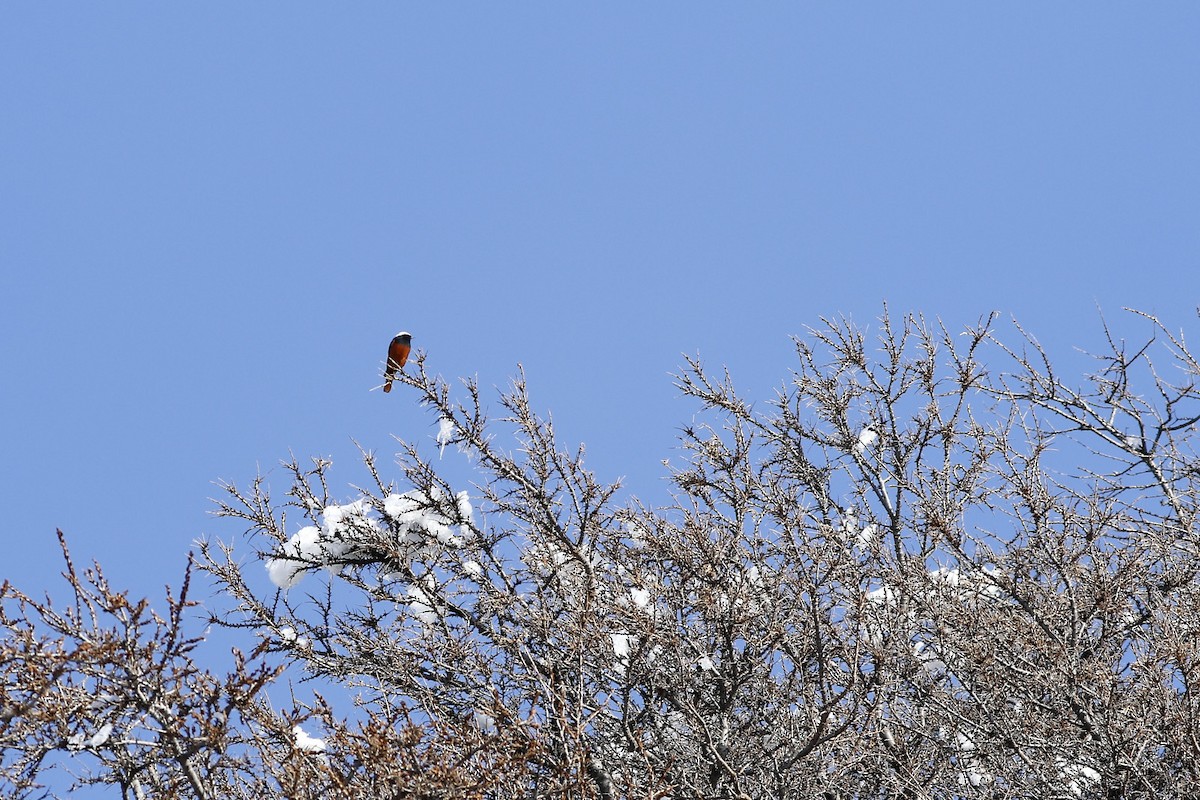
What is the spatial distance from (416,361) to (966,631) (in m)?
4.40

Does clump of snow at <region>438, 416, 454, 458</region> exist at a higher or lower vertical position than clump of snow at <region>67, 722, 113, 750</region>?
higher

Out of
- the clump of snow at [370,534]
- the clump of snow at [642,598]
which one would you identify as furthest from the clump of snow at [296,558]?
the clump of snow at [642,598]

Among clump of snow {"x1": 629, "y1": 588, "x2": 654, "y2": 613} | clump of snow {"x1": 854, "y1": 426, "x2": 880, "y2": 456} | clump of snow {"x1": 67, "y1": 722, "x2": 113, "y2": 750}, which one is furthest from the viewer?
clump of snow {"x1": 854, "y1": 426, "x2": 880, "y2": 456}

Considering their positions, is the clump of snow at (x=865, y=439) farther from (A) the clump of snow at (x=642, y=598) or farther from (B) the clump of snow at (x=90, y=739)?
(B) the clump of snow at (x=90, y=739)

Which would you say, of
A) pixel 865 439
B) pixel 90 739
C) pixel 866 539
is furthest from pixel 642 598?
pixel 865 439

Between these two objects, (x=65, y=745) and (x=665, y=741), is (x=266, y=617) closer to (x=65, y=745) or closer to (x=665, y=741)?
(x=665, y=741)

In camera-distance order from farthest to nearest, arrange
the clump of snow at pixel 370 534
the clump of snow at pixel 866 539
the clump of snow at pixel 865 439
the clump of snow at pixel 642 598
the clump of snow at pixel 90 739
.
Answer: the clump of snow at pixel 865 439 < the clump of snow at pixel 370 534 < the clump of snow at pixel 866 539 < the clump of snow at pixel 642 598 < the clump of snow at pixel 90 739

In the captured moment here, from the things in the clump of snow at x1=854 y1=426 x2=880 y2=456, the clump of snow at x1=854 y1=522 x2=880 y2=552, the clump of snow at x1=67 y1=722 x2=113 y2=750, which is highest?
the clump of snow at x1=854 y1=426 x2=880 y2=456

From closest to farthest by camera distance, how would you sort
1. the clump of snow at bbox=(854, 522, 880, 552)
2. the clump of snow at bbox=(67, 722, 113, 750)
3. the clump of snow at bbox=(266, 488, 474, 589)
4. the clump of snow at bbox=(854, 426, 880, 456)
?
the clump of snow at bbox=(67, 722, 113, 750), the clump of snow at bbox=(854, 522, 880, 552), the clump of snow at bbox=(266, 488, 474, 589), the clump of snow at bbox=(854, 426, 880, 456)

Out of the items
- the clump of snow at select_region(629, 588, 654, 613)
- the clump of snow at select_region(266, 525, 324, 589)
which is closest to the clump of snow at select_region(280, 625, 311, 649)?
the clump of snow at select_region(266, 525, 324, 589)

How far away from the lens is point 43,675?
431 cm

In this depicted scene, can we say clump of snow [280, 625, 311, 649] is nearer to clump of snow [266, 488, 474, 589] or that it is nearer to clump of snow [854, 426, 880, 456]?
clump of snow [266, 488, 474, 589]

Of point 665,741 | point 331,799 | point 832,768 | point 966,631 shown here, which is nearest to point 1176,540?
point 966,631

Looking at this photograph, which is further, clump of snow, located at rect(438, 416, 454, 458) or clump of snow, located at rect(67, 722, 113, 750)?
clump of snow, located at rect(438, 416, 454, 458)
